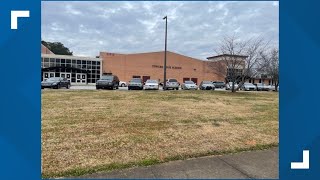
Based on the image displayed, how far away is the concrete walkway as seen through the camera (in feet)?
14.0

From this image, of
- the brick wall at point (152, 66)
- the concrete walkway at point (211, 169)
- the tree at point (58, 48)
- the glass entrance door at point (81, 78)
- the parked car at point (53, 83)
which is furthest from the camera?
the tree at point (58, 48)

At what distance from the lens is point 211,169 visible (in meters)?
4.56

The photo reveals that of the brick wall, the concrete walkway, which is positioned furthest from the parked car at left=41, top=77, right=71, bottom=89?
the brick wall

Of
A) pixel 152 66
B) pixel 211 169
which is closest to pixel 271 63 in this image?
pixel 152 66

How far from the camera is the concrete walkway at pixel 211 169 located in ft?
14.0

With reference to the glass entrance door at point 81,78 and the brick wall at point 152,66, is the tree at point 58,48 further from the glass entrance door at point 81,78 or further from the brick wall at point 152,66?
the glass entrance door at point 81,78

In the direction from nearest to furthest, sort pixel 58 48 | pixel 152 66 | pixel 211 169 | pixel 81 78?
1. pixel 211 169
2. pixel 81 78
3. pixel 152 66
4. pixel 58 48

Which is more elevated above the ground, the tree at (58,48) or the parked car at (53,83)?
the tree at (58,48)

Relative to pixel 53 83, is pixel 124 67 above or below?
above
